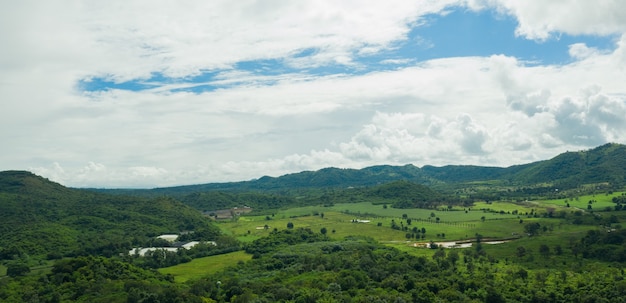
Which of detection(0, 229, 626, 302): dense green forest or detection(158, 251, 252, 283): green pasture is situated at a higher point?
detection(0, 229, 626, 302): dense green forest

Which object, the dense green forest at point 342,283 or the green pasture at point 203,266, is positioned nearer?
the dense green forest at point 342,283

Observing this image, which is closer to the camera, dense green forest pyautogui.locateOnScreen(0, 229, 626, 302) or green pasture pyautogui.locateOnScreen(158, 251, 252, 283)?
dense green forest pyautogui.locateOnScreen(0, 229, 626, 302)

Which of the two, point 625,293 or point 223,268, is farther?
point 223,268

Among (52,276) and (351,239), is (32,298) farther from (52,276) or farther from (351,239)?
(351,239)

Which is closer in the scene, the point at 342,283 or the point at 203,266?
the point at 342,283

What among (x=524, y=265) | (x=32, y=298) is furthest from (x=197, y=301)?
(x=524, y=265)

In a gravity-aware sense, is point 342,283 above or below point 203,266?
above

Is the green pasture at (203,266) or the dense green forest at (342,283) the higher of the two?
the dense green forest at (342,283)

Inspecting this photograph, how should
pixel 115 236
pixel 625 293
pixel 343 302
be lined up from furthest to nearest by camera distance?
pixel 115 236 < pixel 625 293 < pixel 343 302
